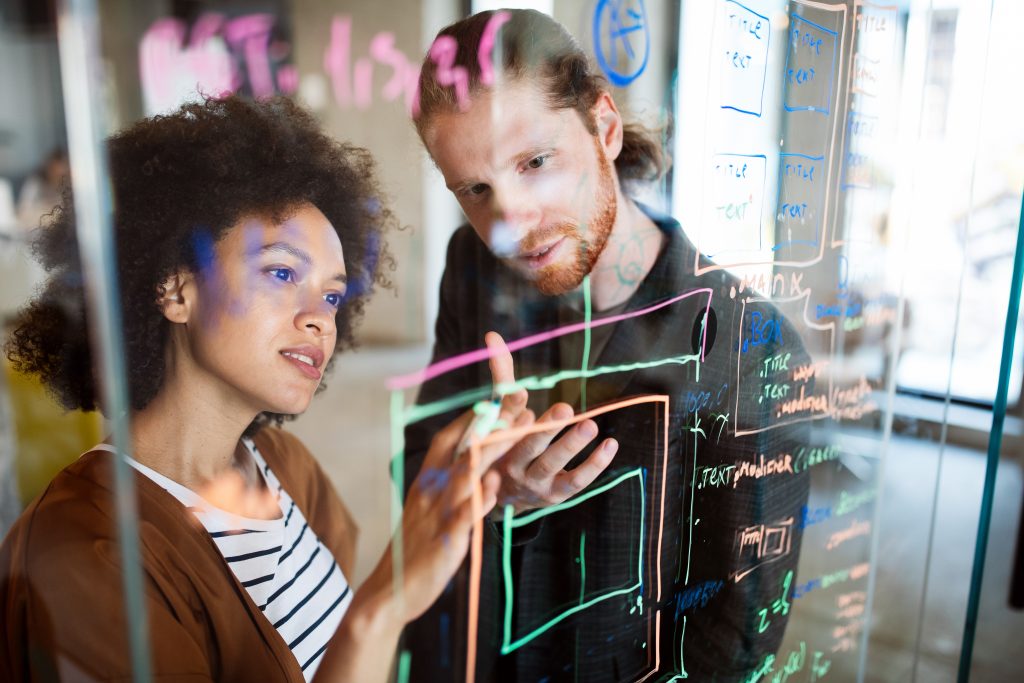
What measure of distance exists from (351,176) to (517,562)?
1.31 feet

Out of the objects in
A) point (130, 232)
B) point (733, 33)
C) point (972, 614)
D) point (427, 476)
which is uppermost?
point (733, 33)

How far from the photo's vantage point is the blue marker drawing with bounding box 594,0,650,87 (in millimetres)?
720

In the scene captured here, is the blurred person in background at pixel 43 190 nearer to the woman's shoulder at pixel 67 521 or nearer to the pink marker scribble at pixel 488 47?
the woman's shoulder at pixel 67 521

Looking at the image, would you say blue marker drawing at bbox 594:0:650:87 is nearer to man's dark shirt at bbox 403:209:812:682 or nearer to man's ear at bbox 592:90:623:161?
man's ear at bbox 592:90:623:161

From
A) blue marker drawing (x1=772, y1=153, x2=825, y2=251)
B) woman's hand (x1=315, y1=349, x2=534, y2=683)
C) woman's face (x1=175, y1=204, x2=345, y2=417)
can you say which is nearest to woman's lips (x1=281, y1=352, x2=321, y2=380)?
woman's face (x1=175, y1=204, x2=345, y2=417)

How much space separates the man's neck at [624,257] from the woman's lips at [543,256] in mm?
55

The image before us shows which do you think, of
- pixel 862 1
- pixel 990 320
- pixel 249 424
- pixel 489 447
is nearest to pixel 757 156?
pixel 862 1

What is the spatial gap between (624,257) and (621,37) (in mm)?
213

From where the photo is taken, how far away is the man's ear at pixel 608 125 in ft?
2.43

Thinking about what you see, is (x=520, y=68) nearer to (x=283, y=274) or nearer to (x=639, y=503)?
(x=283, y=274)

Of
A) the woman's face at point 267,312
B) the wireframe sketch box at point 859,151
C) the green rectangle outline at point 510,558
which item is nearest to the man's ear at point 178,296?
the woman's face at point 267,312

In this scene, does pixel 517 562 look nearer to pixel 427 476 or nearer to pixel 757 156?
pixel 427 476

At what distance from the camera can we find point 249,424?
1.93 ft

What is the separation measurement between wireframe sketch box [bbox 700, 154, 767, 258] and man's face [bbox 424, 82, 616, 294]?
0.17m
